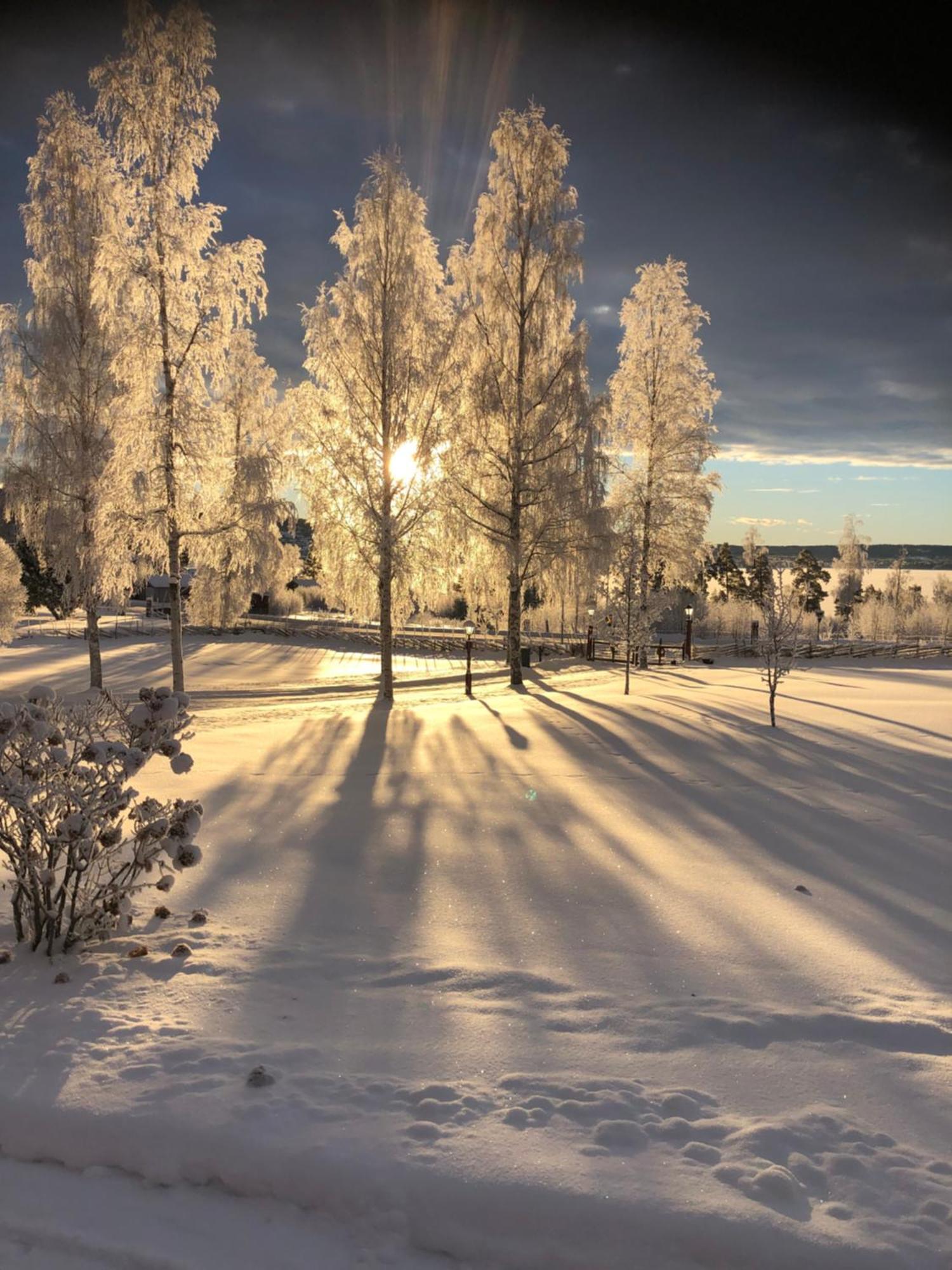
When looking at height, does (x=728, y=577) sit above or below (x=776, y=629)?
above

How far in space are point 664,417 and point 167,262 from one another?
14.1 m

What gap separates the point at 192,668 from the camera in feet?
80.1

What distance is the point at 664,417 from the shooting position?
2278cm

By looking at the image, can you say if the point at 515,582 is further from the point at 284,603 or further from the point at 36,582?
the point at 36,582

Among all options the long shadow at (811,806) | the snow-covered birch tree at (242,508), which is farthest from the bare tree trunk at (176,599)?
the long shadow at (811,806)

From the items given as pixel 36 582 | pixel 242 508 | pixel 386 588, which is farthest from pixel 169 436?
pixel 36 582

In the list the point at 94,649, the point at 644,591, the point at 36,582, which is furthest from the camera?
the point at 36,582

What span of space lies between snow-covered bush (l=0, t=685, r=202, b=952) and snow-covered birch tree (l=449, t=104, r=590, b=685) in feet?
42.3

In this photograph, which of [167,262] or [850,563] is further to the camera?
[850,563]

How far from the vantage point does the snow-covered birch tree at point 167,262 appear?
14.4 m

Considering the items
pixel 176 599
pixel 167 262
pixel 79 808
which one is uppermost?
pixel 167 262

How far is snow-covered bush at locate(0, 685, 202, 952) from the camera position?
12.8ft

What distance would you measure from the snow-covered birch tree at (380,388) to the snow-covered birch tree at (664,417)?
8.83 m

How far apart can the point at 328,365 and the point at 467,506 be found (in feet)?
13.4
